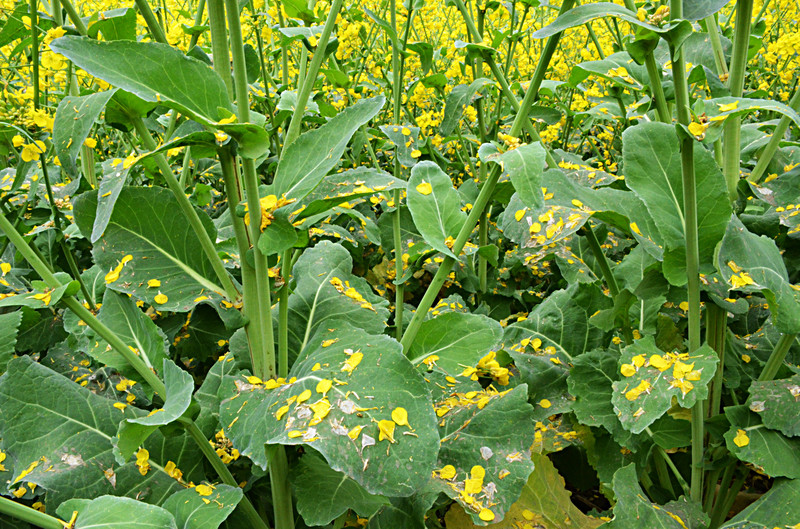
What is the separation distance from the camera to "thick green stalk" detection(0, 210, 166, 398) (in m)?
1.01

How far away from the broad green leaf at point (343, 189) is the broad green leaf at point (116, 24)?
19.3 inches

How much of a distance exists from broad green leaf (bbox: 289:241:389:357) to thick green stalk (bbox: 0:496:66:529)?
0.60 metres

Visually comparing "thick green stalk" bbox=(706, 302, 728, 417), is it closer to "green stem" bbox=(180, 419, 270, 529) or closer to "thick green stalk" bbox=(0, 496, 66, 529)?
"green stem" bbox=(180, 419, 270, 529)

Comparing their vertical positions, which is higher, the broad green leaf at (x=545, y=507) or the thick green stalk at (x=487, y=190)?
the thick green stalk at (x=487, y=190)

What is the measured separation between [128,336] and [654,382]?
1083 mm

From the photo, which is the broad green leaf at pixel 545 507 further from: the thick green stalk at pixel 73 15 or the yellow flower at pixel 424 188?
the thick green stalk at pixel 73 15

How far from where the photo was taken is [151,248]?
3.89ft

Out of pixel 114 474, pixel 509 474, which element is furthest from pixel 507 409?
pixel 114 474

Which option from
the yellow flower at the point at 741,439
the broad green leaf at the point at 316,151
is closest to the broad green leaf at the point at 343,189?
the broad green leaf at the point at 316,151

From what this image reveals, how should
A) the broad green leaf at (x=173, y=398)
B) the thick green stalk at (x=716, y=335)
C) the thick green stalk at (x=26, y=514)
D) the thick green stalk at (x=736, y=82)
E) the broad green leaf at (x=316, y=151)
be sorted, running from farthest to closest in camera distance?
the thick green stalk at (x=716, y=335) < the thick green stalk at (x=736, y=82) < the broad green leaf at (x=316, y=151) < the broad green leaf at (x=173, y=398) < the thick green stalk at (x=26, y=514)

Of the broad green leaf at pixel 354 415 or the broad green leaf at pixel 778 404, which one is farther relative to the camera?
the broad green leaf at pixel 778 404

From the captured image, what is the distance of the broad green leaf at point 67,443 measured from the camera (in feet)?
3.51

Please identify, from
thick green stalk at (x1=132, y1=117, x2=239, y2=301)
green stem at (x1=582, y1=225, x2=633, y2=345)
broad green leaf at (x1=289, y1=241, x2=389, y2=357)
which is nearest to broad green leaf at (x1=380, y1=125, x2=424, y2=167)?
broad green leaf at (x1=289, y1=241, x2=389, y2=357)

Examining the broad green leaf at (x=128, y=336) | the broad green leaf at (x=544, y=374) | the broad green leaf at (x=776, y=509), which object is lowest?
the broad green leaf at (x=776, y=509)
